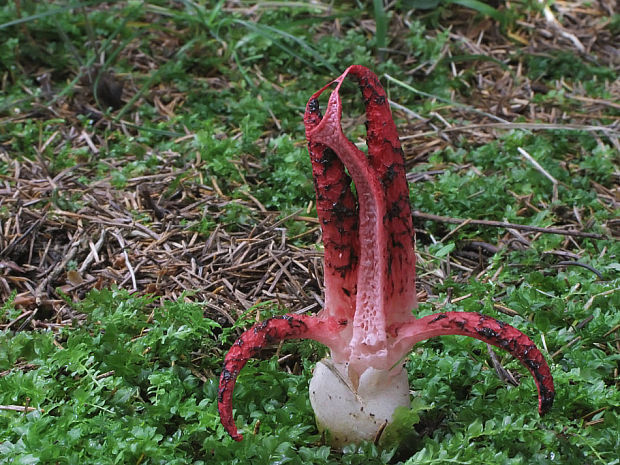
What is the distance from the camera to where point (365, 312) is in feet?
7.36

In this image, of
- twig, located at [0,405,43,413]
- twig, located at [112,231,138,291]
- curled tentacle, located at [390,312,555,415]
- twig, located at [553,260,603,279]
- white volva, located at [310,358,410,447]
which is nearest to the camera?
curled tentacle, located at [390,312,555,415]

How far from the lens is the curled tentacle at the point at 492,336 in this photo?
209 cm

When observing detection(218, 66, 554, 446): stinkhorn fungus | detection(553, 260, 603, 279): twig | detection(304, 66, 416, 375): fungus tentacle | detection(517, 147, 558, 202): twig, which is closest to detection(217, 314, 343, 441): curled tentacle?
detection(218, 66, 554, 446): stinkhorn fungus

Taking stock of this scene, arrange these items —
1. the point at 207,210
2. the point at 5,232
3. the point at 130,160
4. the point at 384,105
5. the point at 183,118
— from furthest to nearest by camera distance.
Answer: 1. the point at 183,118
2. the point at 130,160
3. the point at 207,210
4. the point at 5,232
5. the point at 384,105

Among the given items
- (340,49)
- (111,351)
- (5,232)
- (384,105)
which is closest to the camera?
(384,105)

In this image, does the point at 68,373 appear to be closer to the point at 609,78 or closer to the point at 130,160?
the point at 130,160

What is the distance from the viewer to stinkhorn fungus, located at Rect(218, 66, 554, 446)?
2117mm

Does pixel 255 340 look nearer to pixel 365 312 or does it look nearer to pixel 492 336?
pixel 365 312

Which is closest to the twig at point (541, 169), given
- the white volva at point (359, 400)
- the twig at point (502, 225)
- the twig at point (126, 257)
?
the twig at point (502, 225)

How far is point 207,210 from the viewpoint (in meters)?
3.88

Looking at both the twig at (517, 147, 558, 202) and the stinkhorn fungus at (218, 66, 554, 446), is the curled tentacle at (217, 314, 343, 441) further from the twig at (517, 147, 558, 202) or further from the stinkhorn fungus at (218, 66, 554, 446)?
the twig at (517, 147, 558, 202)

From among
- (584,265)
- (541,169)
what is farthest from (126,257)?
(541,169)

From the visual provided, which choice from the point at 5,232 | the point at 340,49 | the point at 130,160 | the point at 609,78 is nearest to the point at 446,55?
the point at 340,49

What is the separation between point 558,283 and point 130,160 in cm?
264
